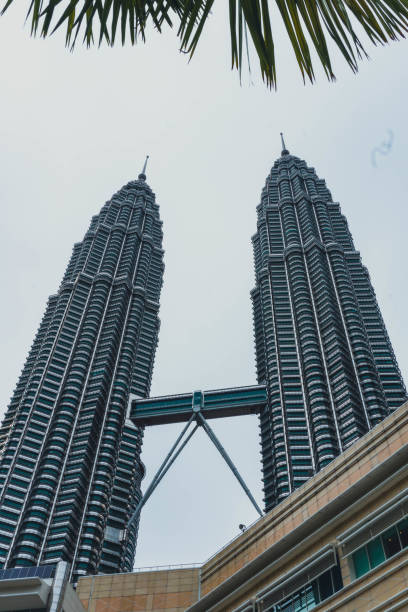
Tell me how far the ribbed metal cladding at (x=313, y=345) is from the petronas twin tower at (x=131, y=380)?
267 mm

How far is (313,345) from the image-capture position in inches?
4656

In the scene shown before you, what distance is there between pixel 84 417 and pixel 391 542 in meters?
104

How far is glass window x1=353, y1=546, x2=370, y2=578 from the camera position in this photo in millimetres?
20303

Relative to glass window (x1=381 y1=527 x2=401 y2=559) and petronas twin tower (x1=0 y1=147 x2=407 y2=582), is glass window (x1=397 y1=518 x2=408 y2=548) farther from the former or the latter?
petronas twin tower (x1=0 y1=147 x2=407 y2=582)

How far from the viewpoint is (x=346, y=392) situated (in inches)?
4218

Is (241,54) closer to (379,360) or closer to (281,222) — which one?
(379,360)

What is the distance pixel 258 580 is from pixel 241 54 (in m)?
24.5

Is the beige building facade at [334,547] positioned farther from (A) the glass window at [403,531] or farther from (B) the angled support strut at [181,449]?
(B) the angled support strut at [181,449]

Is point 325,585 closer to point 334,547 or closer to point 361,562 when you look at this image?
point 334,547

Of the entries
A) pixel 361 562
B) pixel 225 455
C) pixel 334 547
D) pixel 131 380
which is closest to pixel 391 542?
pixel 361 562

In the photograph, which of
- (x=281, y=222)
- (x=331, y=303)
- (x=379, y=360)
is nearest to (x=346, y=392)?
(x=379, y=360)

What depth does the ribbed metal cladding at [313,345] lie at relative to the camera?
104000mm

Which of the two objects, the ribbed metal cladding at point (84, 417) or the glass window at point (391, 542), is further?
the ribbed metal cladding at point (84, 417)

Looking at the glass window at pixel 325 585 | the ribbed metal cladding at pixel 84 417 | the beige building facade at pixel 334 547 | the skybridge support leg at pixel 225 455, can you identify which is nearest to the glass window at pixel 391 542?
A: the beige building facade at pixel 334 547
